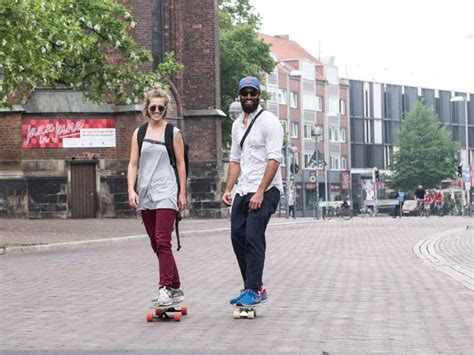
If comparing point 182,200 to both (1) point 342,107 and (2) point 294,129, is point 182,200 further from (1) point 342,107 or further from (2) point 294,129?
(1) point 342,107

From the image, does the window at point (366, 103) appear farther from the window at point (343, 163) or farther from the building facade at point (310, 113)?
the window at point (343, 163)

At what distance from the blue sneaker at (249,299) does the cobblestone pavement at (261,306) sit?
162mm

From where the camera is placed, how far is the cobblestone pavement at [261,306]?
877 centimetres

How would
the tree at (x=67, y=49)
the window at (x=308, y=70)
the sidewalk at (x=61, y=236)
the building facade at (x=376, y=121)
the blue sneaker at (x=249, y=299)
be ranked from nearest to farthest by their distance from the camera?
the blue sneaker at (x=249, y=299) → the sidewalk at (x=61, y=236) → the tree at (x=67, y=49) → the window at (x=308, y=70) → the building facade at (x=376, y=121)

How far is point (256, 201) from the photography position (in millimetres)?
10266

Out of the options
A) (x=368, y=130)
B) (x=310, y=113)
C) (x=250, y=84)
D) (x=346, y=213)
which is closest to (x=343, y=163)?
(x=368, y=130)

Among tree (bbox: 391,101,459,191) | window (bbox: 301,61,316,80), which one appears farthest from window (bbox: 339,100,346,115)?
tree (bbox: 391,101,459,191)

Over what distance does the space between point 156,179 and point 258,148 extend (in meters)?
0.88

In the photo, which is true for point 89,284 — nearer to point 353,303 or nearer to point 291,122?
point 353,303

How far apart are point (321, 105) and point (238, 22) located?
49.2 metres

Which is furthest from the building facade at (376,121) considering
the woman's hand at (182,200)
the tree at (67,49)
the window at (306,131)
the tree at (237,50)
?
the woman's hand at (182,200)

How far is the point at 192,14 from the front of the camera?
51.9m

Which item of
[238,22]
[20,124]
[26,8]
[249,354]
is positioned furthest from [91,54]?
[238,22]

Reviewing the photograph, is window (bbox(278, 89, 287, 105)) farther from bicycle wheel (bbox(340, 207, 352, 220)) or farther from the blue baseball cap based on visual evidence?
the blue baseball cap
